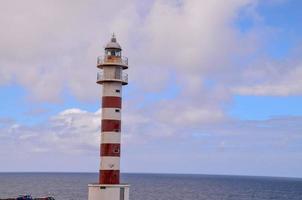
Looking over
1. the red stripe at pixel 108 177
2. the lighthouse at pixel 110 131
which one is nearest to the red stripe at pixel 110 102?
the lighthouse at pixel 110 131

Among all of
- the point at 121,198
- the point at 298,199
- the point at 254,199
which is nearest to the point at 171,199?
the point at 254,199

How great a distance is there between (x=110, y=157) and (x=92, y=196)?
3122mm

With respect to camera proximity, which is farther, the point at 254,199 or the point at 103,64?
the point at 254,199

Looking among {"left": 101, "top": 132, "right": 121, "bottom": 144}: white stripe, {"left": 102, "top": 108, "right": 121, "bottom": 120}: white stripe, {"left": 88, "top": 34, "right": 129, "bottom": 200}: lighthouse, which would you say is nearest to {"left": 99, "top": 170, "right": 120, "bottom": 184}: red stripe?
{"left": 88, "top": 34, "right": 129, "bottom": 200}: lighthouse

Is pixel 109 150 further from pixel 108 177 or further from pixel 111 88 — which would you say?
pixel 111 88

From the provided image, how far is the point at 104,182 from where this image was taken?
119 feet

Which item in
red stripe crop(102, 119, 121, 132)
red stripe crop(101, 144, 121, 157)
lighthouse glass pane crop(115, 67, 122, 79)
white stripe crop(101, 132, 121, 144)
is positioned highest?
lighthouse glass pane crop(115, 67, 122, 79)

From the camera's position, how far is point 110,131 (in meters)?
36.5

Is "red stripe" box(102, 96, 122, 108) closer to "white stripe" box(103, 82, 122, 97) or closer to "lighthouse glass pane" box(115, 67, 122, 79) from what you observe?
"white stripe" box(103, 82, 122, 97)

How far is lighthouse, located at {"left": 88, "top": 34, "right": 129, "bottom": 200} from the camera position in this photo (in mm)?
36312

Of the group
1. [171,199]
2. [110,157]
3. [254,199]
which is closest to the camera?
[110,157]

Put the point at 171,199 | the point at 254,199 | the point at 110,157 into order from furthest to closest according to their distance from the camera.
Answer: the point at 254,199
the point at 171,199
the point at 110,157

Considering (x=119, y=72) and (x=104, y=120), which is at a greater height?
(x=119, y=72)

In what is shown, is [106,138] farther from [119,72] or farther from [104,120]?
[119,72]
